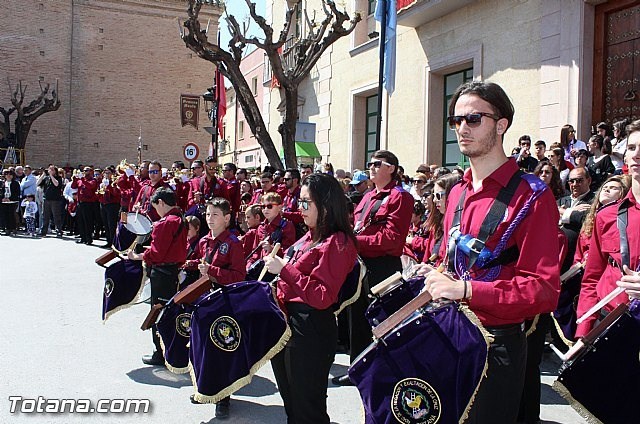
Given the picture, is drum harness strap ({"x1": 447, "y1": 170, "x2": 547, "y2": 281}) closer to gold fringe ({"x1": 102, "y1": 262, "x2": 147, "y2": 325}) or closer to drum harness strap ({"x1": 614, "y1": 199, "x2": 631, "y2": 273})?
drum harness strap ({"x1": 614, "y1": 199, "x2": 631, "y2": 273})

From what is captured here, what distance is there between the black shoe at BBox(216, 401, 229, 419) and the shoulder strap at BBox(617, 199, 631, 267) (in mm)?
3189

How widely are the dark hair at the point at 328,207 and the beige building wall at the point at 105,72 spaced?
38.8 meters

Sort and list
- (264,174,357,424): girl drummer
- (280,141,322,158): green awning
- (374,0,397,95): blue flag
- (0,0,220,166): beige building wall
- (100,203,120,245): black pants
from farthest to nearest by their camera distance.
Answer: (0,0,220,166): beige building wall → (280,141,322,158): green awning → (100,203,120,245): black pants → (374,0,397,95): blue flag → (264,174,357,424): girl drummer

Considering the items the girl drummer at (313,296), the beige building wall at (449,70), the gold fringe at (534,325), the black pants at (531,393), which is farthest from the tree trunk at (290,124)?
the girl drummer at (313,296)

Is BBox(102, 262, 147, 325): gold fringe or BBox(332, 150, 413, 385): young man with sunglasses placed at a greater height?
BBox(332, 150, 413, 385): young man with sunglasses

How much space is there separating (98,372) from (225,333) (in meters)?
2.16

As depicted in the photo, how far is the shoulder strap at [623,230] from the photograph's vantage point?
2.86 meters

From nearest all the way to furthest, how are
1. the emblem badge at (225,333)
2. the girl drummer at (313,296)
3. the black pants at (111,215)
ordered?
1. the girl drummer at (313,296)
2. the emblem badge at (225,333)
3. the black pants at (111,215)

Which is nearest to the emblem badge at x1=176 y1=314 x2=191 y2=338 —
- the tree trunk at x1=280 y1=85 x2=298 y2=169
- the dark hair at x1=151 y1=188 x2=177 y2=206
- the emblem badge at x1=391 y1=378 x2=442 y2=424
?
the dark hair at x1=151 y1=188 x2=177 y2=206

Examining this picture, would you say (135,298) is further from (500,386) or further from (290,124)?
(290,124)

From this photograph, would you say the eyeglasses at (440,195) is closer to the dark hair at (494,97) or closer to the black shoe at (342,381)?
the black shoe at (342,381)

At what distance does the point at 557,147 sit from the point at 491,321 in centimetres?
679

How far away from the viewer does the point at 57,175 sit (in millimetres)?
19031

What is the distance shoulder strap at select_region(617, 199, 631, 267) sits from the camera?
2.86 m
